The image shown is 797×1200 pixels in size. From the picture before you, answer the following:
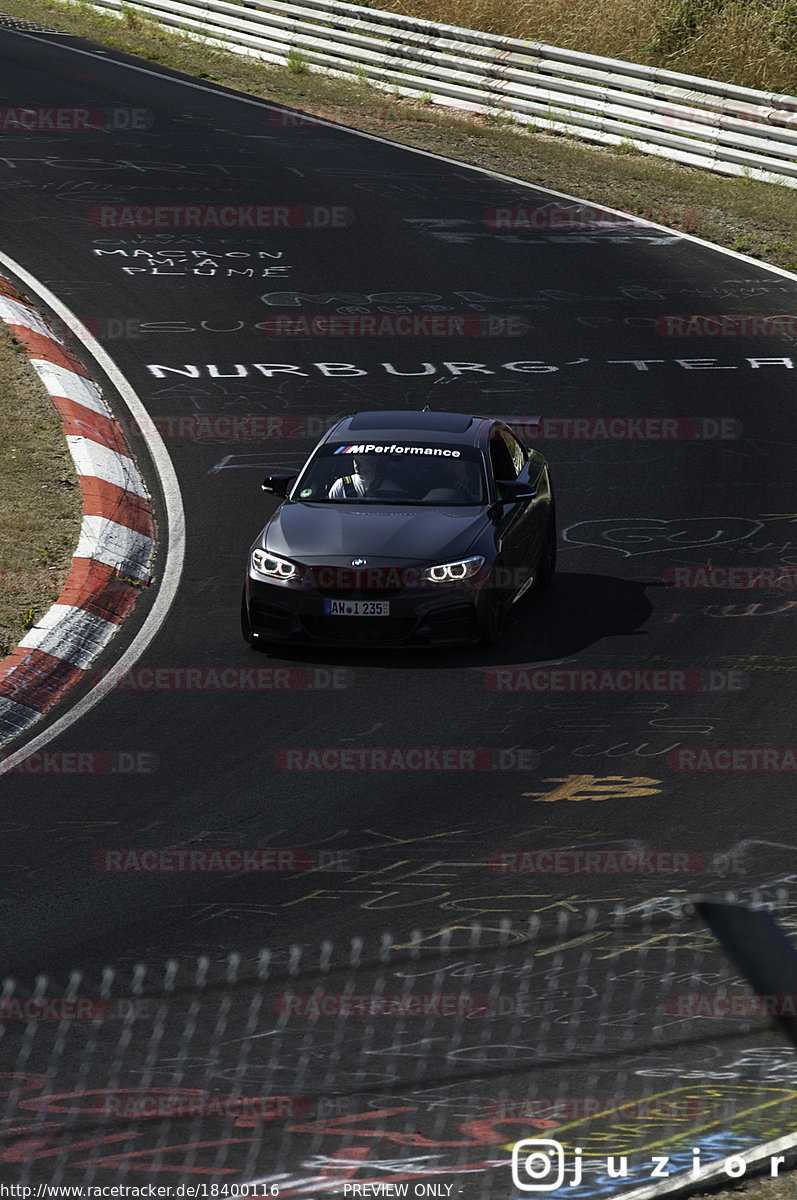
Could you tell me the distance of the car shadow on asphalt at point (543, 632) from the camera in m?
11.7

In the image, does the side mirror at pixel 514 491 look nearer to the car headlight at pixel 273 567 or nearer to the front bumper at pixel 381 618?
the front bumper at pixel 381 618

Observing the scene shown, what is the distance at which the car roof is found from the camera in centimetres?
1314

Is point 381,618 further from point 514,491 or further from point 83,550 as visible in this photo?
point 83,550

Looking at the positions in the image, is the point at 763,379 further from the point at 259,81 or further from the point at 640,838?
the point at 259,81

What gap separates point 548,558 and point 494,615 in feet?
5.06

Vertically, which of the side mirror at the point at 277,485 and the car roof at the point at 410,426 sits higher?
the car roof at the point at 410,426

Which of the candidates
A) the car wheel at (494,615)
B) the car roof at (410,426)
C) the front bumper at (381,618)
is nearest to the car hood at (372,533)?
the front bumper at (381,618)

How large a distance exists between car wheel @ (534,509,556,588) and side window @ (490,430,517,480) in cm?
55

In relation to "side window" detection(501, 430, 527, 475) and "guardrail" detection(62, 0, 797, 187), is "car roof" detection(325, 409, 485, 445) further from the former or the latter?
"guardrail" detection(62, 0, 797, 187)

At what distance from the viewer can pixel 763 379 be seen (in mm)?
18828

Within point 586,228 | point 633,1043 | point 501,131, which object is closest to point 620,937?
point 633,1043

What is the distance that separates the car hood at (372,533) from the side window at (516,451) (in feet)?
3.84

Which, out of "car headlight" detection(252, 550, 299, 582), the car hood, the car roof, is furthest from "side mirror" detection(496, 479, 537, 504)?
"car headlight" detection(252, 550, 299, 582)

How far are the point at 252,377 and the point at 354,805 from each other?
10.2 m
